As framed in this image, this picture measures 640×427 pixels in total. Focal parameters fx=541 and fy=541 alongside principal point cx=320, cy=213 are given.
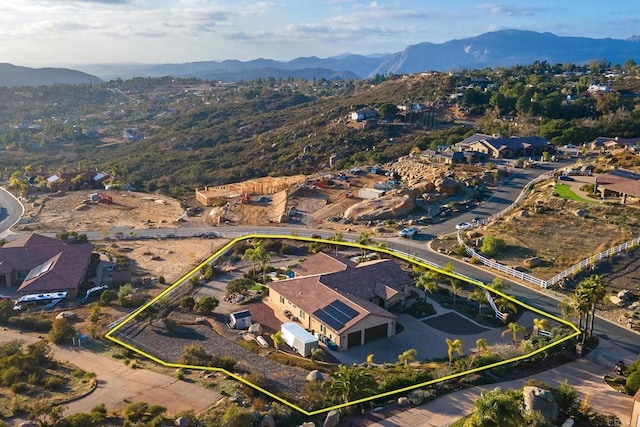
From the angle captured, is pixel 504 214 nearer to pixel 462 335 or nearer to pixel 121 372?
pixel 462 335

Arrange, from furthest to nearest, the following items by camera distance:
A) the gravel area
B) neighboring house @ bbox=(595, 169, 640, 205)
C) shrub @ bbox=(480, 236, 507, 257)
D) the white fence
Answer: neighboring house @ bbox=(595, 169, 640, 205), shrub @ bbox=(480, 236, 507, 257), the white fence, the gravel area

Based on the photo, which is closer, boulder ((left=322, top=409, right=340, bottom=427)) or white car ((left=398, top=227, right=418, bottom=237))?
boulder ((left=322, top=409, right=340, bottom=427))

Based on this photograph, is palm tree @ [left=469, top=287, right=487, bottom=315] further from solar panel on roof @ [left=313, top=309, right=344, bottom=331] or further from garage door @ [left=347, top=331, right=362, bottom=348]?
solar panel on roof @ [left=313, top=309, right=344, bottom=331]

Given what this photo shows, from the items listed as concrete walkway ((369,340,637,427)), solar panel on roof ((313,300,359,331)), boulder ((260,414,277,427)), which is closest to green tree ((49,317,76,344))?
solar panel on roof ((313,300,359,331))

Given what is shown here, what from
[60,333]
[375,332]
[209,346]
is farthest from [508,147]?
[60,333]

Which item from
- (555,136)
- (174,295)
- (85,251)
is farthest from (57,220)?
(555,136)

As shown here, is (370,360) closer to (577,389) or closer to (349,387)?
(349,387)

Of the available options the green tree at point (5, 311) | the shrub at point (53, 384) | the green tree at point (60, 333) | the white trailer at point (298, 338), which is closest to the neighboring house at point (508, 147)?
the white trailer at point (298, 338)
